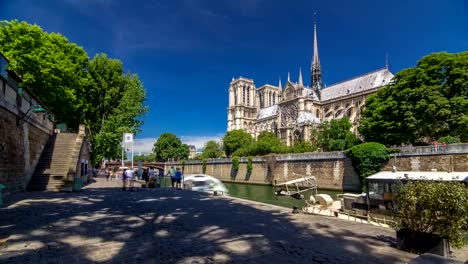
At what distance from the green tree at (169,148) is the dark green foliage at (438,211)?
99796 mm

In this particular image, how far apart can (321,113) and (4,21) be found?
276ft

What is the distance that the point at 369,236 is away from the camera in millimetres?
7004

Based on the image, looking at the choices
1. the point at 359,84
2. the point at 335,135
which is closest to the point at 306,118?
the point at 359,84

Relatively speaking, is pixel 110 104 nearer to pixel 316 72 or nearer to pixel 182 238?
pixel 182 238

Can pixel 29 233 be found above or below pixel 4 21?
below

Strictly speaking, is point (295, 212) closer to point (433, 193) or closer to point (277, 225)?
point (277, 225)

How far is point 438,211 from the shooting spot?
5.52m

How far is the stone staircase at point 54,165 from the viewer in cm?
1712

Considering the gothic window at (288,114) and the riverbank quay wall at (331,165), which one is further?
the gothic window at (288,114)

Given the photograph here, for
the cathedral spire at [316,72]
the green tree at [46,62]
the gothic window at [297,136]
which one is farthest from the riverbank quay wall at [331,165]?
the cathedral spire at [316,72]

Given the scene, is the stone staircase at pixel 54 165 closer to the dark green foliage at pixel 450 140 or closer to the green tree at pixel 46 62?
the green tree at pixel 46 62

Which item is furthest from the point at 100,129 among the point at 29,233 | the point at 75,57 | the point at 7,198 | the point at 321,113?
the point at 321,113

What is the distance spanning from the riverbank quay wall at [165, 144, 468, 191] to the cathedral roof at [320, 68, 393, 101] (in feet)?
153

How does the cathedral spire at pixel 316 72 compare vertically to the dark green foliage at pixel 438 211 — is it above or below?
above
